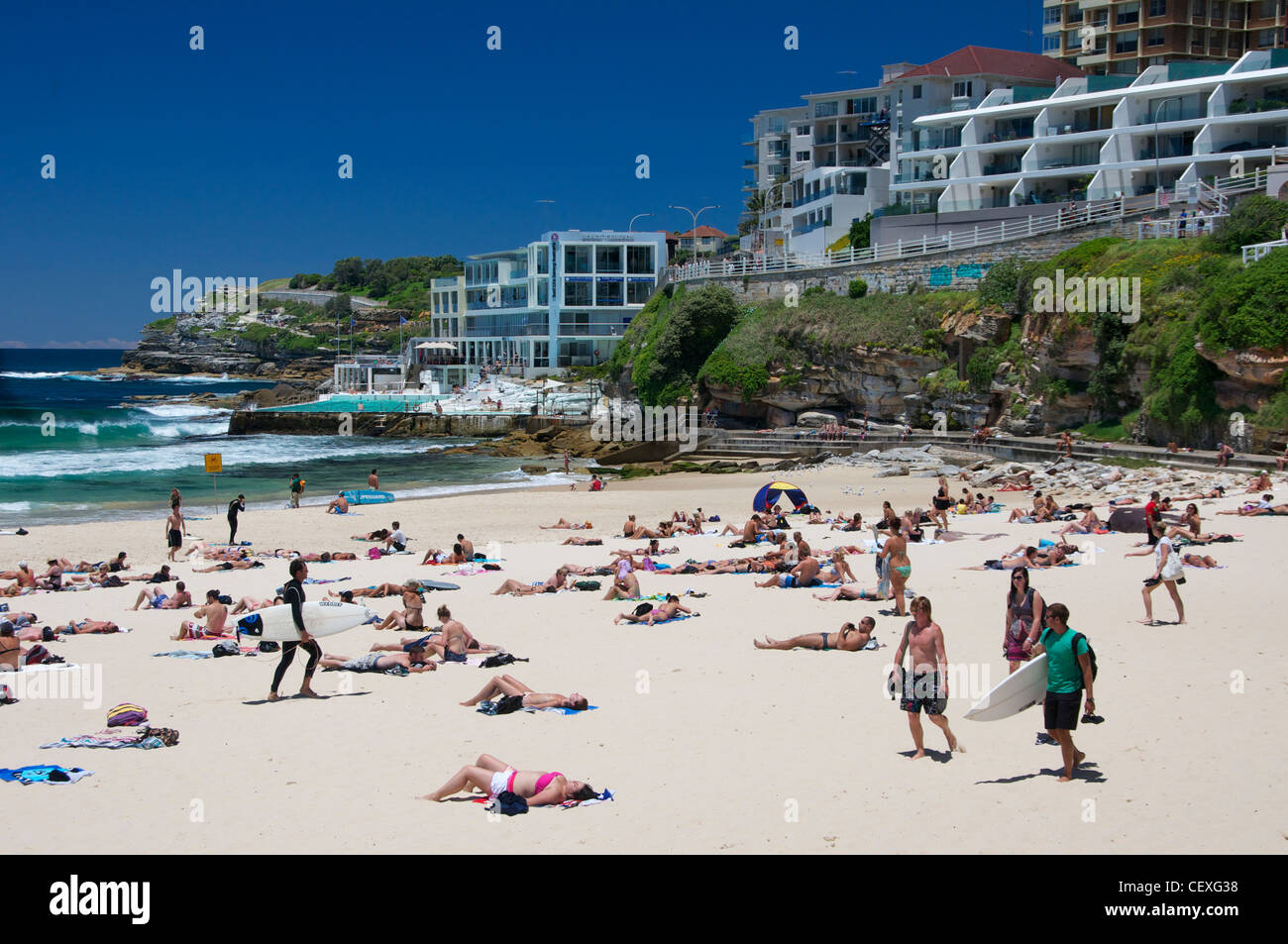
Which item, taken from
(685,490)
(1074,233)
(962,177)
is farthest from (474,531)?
(962,177)

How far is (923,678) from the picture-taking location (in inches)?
279

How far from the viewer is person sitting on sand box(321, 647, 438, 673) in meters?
9.95

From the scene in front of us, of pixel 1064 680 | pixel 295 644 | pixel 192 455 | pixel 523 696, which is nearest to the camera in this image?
pixel 1064 680

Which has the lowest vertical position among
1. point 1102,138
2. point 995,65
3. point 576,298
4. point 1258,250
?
point 1258,250

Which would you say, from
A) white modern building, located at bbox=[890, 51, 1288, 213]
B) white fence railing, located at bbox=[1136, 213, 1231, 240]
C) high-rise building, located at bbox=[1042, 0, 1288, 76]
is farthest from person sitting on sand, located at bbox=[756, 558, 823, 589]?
high-rise building, located at bbox=[1042, 0, 1288, 76]

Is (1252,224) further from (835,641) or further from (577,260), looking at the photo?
(577,260)

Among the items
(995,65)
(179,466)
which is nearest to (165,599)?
(179,466)

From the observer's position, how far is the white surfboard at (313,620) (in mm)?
8891

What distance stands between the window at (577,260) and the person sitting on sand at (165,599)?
53.7 m

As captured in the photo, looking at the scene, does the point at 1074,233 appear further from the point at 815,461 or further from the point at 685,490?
the point at 685,490

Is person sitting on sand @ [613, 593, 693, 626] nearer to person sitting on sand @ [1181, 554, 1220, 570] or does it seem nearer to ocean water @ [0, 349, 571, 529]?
person sitting on sand @ [1181, 554, 1220, 570]

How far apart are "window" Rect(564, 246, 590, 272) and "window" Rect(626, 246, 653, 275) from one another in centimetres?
263

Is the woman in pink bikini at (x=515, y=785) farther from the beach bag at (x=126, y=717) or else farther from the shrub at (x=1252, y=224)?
the shrub at (x=1252, y=224)

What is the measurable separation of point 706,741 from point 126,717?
14.9 feet
